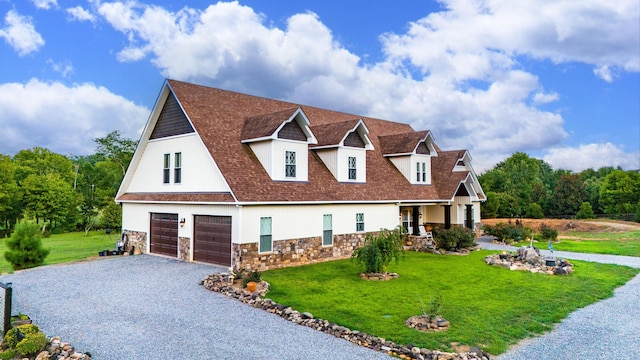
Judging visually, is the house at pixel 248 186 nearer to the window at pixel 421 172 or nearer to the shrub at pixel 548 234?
the window at pixel 421 172

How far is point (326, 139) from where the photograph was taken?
2133 cm

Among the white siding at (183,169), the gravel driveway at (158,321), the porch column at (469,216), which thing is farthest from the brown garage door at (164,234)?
the porch column at (469,216)

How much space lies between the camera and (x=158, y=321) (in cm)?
996

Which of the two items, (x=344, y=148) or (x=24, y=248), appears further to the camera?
(x=344, y=148)

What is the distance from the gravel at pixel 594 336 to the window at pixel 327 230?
10.6 meters

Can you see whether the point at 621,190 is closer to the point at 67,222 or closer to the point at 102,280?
the point at 102,280

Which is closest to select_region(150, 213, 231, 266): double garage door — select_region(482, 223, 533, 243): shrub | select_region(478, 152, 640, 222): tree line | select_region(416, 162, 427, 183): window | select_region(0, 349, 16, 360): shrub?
select_region(0, 349, 16, 360): shrub

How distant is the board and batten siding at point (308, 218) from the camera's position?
1625cm

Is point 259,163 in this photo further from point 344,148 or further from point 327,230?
point 344,148

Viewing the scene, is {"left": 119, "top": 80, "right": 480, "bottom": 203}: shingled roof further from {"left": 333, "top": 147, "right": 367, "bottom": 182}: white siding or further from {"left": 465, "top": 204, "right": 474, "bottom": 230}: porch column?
{"left": 465, "top": 204, "right": 474, "bottom": 230}: porch column

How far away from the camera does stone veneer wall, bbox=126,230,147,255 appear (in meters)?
21.0

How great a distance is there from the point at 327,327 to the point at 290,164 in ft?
33.0

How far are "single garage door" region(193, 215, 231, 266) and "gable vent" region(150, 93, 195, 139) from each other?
4.25m

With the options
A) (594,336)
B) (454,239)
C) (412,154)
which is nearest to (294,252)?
(454,239)
